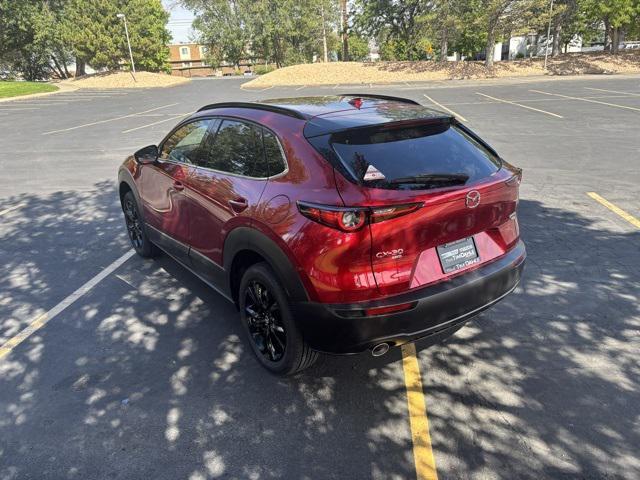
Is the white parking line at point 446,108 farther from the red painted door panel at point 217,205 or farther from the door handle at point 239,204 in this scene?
the door handle at point 239,204

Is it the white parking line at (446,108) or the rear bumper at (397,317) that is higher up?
the rear bumper at (397,317)

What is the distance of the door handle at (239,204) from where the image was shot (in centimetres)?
309

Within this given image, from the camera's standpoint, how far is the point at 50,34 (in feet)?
151

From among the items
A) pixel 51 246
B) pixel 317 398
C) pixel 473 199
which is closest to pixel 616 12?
pixel 473 199

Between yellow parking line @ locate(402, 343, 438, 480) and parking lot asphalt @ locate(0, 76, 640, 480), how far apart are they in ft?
0.14

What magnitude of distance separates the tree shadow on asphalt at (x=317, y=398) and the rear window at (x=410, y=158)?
1344mm

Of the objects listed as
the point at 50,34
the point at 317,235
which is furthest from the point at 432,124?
the point at 50,34

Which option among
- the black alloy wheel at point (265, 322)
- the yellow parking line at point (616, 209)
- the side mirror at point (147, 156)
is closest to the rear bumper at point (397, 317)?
the black alloy wheel at point (265, 322)

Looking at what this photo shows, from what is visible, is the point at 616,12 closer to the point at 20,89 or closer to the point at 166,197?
the point at 166,197

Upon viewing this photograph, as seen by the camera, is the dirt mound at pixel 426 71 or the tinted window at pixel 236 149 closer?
the tinted window at pixel 236 149

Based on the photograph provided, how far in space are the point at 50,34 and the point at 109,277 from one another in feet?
171

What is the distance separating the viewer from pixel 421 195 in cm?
264

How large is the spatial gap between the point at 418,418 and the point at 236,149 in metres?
2.19

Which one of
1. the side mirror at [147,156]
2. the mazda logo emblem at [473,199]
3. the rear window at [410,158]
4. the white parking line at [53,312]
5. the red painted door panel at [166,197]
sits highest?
the rear window at [410,158]
